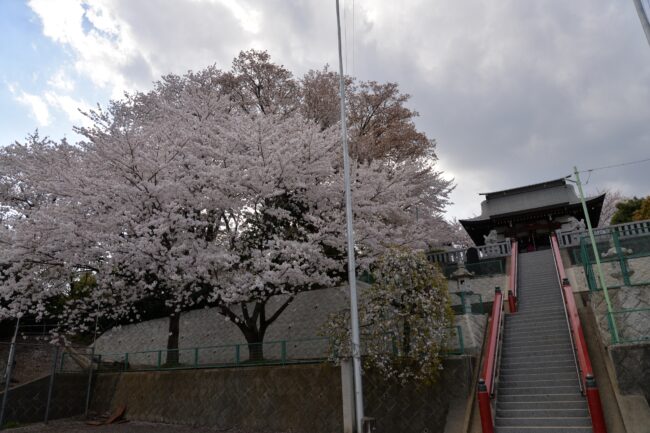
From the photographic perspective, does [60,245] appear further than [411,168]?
No

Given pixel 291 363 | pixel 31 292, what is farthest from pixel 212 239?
pixel 31 292

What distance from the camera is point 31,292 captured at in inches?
618

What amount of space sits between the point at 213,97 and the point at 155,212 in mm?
7700

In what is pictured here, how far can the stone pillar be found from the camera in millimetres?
11609

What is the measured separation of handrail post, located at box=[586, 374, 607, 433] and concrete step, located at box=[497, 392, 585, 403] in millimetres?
1353

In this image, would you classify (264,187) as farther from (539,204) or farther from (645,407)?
(539,204)

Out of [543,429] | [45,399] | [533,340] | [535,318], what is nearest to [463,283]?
[535,318]

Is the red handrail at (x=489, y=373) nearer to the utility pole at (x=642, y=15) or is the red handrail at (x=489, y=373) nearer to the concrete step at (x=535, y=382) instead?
the concrete step at (x=535, y=382)

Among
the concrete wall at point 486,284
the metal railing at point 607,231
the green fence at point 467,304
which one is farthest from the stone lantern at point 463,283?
the metal railing at point 607,231

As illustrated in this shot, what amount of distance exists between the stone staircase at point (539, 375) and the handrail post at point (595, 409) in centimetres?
38

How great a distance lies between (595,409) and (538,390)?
2.18 metres

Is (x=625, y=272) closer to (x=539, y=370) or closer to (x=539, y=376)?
(x=539, y=370)

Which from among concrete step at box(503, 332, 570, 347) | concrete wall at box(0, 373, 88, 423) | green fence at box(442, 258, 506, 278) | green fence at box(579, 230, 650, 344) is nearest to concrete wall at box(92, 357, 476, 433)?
concrete wall at box(0, 373, 88, 423)

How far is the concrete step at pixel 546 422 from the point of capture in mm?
9727
